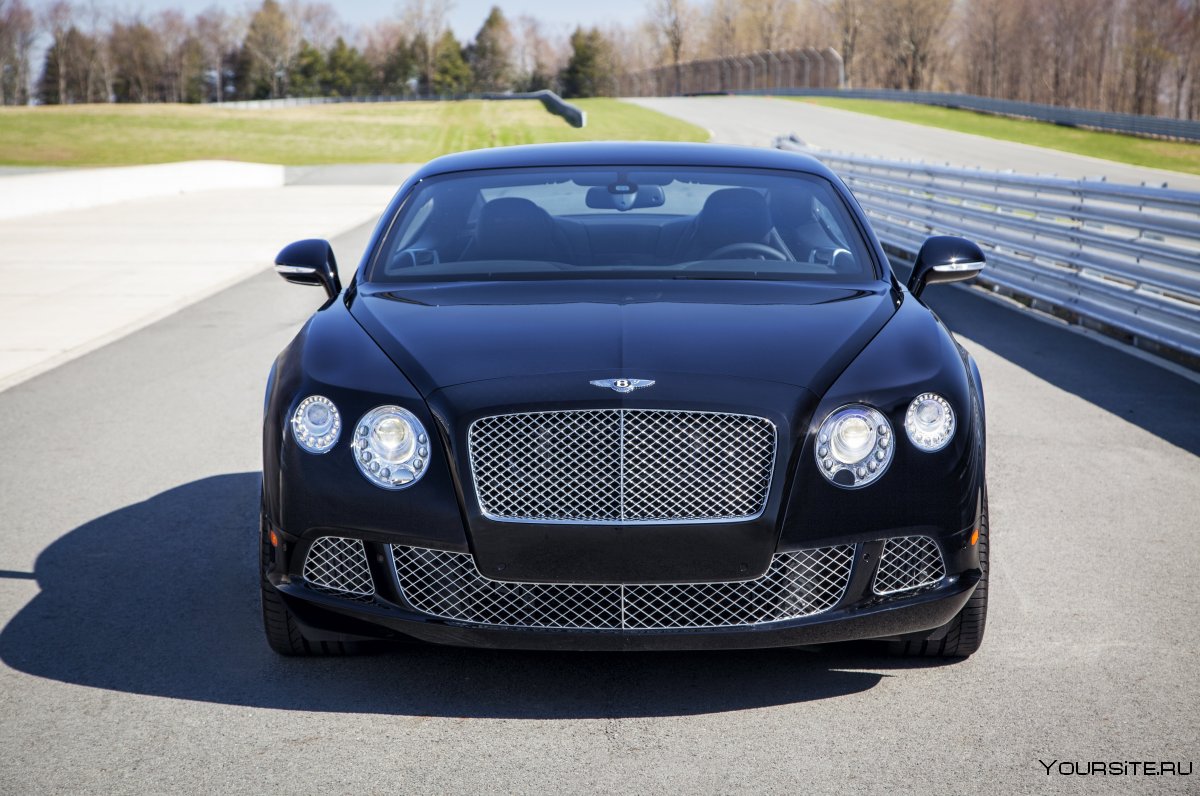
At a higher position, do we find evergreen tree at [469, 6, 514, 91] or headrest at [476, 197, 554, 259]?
evergreen tree at [469, 6, 514, 91]

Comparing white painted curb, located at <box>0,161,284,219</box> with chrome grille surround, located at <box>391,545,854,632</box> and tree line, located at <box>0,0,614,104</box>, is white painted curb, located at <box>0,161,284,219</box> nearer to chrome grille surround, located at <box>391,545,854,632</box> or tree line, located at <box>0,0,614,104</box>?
chrome grille surround, located at <box>391,545,854,632</box>

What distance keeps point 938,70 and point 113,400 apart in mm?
135421

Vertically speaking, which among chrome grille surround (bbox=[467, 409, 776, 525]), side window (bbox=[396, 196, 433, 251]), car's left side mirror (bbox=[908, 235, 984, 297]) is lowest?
chrome grille surround (bbox=[467, 409, 776, 525])

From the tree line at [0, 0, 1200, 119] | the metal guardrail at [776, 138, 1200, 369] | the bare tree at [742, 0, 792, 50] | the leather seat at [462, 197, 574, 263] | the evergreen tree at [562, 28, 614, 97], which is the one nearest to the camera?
the leather seat at [462, 197, 574, 263]

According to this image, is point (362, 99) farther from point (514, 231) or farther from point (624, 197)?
point (514, 231)

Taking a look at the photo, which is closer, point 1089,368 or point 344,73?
point 1089,368

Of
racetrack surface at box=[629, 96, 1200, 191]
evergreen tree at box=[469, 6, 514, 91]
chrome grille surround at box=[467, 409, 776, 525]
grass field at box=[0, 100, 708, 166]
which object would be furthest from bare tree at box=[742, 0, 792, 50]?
chrome grille surround at box=[467, 409, 776, 525]

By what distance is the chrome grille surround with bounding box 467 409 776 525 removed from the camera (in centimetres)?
340

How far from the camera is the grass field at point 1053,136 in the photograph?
160 feet

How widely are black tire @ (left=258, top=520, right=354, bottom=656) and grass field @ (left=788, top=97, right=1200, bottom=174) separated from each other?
151ft

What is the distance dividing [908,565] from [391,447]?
56.5 inches

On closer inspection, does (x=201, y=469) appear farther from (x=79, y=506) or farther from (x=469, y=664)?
(x=469, y=664)

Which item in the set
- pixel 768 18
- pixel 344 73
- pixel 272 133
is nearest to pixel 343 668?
pixel 272 133

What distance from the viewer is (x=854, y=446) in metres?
3.47
